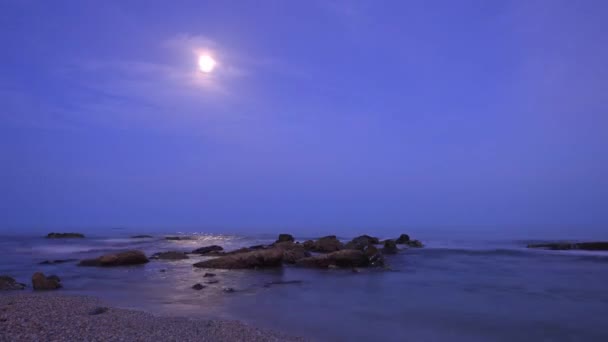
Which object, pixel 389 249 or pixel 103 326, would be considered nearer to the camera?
pixel 103 326

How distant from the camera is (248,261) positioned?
2430cm

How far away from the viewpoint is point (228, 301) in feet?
45.6

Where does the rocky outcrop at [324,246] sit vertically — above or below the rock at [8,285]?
above

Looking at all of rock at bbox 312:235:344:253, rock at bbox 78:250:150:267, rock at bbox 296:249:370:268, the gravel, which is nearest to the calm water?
the gravel

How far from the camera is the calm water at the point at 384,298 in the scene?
1117cm

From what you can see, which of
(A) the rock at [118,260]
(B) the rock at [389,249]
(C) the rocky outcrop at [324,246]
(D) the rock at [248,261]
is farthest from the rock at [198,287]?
(B) the rock at [389,249]

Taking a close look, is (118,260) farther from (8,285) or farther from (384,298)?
(384,298)

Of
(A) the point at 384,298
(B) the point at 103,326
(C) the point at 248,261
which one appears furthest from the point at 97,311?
(C) the point at 248,261

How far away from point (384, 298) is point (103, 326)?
10.4 metres

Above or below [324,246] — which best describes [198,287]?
below

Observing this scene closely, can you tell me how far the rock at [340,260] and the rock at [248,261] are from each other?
2128 millimetres

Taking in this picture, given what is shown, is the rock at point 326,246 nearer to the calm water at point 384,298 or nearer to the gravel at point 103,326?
the calm water at point 384,298

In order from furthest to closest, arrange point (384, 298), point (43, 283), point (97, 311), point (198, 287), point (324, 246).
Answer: point (324, 246)
point (198, 287)
point (43, 283)
point (384, 298)
point (97, 311)

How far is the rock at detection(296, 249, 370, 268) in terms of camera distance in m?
25.1
